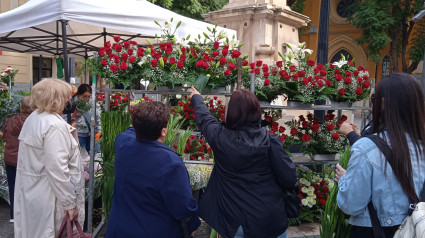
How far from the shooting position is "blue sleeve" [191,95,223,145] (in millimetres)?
2232

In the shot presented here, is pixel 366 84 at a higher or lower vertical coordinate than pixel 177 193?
higher

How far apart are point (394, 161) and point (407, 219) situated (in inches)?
10.4

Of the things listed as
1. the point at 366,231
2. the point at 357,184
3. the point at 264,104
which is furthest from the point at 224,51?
the point at 366,231

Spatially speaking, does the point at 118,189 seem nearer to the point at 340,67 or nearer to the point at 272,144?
the point at 272,144

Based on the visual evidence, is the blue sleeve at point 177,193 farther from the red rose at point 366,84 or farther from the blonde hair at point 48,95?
the red rose at point 366,84

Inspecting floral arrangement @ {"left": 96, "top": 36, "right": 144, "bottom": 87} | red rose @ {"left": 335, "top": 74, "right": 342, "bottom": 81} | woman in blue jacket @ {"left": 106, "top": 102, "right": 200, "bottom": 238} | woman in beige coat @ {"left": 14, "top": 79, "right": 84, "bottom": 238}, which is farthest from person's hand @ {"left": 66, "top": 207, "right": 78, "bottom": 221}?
red rose @ {"left": 335, "top": 74, "right": 342, "bottom": 81}

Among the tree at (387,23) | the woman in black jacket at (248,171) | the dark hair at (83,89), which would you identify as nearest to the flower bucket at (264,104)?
the woman in black jacket at (248,171)

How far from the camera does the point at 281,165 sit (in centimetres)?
217

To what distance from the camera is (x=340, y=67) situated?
3363mm

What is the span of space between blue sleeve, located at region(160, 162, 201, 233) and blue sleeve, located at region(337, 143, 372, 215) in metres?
0.83

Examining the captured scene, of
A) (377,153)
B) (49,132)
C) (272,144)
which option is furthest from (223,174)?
(49,132)

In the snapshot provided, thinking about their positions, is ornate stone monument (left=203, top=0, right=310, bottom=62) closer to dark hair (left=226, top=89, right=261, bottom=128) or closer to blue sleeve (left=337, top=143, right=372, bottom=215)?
dark hair (left=226, top=89, right=261, bottom=128)

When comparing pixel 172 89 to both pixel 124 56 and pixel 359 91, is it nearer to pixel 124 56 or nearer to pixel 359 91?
pixel 124 56

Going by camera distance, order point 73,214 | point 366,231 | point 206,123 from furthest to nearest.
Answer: point 73,214
point 206,123
point 366,231
